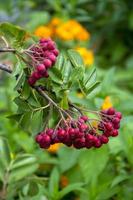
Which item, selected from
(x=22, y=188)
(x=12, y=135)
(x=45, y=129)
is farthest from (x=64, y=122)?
(x=12, y=135)

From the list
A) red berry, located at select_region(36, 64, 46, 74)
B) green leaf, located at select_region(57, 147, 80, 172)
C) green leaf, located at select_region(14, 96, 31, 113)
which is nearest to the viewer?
red berry, located at select_region(36, 64, 46, 74)

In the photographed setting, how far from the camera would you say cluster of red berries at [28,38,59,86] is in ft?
3.96

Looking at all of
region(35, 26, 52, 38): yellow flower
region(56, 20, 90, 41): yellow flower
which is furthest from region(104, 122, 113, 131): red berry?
region(56, 20, 90, 41): yellow flower

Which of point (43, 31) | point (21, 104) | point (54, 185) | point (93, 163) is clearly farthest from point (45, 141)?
point (43, 31)

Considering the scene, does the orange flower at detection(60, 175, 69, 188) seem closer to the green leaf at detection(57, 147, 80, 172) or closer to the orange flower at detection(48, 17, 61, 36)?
the green leaf at detection(57, 147, 80, 172)

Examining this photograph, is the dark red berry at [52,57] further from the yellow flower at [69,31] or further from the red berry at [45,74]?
the yellow flower at [69,31]

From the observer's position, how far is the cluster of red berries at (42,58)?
3.96ft

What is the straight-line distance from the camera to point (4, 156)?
1868 mm

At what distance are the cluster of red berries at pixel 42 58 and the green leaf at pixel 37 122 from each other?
3.5 inches

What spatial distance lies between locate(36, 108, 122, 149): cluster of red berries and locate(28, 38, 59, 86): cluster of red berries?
12 cm

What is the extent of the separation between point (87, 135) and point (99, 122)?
0.05m

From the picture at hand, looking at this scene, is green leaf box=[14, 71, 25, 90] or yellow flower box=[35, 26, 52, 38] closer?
green leaf box=[14, 71, 25, 90]

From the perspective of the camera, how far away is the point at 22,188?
1866 millimetres

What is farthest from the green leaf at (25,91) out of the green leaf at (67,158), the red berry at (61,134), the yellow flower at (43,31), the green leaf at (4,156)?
the yellow flower at (43,31)
